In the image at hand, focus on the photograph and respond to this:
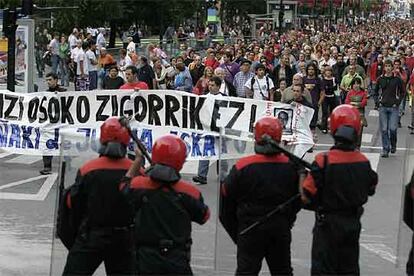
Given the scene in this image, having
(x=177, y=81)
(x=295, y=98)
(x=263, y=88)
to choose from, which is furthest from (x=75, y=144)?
(x=177, y=81)

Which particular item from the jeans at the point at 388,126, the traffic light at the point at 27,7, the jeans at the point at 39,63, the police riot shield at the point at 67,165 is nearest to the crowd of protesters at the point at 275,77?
the jeans at the point at 388,126

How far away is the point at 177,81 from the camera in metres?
18.5

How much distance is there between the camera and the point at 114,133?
6.81 metres

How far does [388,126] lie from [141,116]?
16.8 ft

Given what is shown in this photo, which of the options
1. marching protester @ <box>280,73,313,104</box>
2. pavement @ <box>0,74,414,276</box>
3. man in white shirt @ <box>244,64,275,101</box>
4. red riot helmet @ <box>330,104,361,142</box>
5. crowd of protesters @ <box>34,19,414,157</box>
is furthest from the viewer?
man in white shirt @ <box>244,64,275,101</box>

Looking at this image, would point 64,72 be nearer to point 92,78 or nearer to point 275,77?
point 92,78

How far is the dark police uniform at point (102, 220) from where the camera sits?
6.67m

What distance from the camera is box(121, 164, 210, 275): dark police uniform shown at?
6.13m

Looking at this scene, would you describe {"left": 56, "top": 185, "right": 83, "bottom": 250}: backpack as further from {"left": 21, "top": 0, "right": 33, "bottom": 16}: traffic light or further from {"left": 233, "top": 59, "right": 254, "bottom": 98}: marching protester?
{"left": 21, "top": 0, "right": 33, "bottom": 16}: traffic light

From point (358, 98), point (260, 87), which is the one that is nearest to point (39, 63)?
point (260, 87)

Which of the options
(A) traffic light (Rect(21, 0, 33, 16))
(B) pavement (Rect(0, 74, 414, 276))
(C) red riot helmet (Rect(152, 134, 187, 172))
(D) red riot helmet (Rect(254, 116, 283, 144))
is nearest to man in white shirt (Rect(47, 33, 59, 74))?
(A) traffic light (Rect(21, 0, 33, 16))

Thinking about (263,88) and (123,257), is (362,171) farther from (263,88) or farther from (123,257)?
(263,88)

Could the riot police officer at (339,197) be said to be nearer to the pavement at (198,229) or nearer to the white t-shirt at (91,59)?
the pavement at (198,229)

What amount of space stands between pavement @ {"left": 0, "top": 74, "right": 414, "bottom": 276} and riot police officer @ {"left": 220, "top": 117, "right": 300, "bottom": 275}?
2.70 feet
